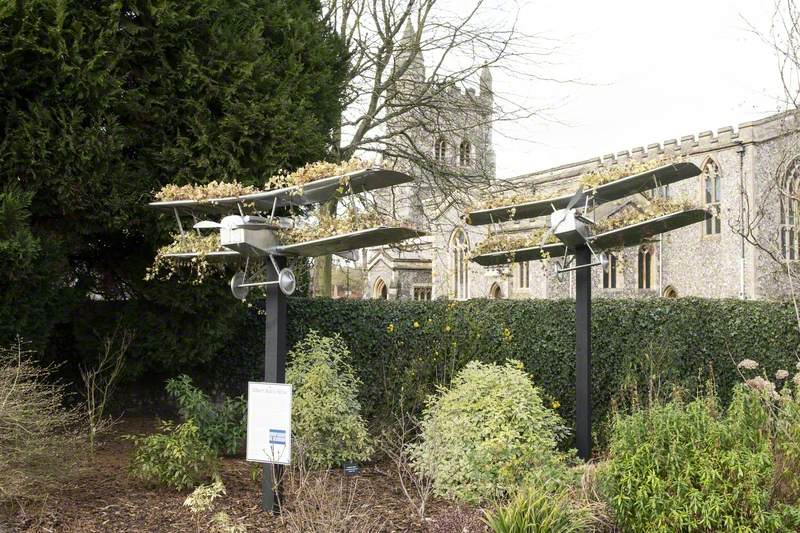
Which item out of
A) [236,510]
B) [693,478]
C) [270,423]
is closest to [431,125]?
[270,423]

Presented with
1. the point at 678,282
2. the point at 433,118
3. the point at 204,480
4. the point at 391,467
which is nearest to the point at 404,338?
the point at 391,467

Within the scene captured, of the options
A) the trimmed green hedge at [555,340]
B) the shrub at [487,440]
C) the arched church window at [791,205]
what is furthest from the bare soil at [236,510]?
the arched church window at [791,205]

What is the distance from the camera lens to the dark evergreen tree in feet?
20.2

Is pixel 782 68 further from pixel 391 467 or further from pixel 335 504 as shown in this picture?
pixel 335 504

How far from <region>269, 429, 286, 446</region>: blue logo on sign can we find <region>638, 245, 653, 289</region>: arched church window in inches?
1080

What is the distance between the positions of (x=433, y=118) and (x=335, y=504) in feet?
31.5

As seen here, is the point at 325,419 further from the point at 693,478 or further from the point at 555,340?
the point at 693,478

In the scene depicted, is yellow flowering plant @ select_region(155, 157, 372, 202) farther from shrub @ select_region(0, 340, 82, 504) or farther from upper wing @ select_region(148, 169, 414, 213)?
shrub @ select_region(0, 340, 82, 504)

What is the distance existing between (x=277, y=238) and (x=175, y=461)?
204 cm

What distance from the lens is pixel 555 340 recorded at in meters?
8.32

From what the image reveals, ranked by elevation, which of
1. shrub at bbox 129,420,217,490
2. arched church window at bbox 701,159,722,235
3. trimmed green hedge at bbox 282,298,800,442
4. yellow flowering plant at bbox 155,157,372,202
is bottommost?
shrub at bbox 129,420,217,490

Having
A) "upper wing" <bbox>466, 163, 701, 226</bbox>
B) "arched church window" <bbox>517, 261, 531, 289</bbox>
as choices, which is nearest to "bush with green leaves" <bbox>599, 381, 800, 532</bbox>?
"upper wing" <bbox>466, 163, 701, 226</bbox>

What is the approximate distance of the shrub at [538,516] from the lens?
13.6ft

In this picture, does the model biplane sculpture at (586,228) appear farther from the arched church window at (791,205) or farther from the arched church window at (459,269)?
the arched church window at (459,269)
